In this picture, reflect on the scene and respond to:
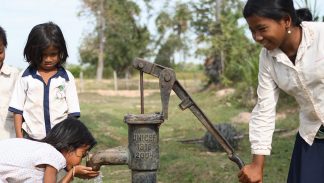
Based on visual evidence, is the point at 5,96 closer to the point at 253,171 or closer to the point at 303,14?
the point at 253,171

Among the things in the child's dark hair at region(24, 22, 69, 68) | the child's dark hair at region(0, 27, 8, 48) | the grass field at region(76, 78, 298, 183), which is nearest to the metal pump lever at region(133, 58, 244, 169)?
the child's dark hair at region(24, 22, 69, 68)

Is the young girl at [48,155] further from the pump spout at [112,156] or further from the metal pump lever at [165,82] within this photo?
the metal pump lever at [165,82]

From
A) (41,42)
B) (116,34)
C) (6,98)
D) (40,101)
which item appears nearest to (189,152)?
(6,98)

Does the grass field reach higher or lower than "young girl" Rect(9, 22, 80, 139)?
lower

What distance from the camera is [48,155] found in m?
2.42

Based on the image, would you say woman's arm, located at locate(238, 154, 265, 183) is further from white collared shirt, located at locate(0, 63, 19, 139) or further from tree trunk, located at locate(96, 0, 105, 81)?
tree trunk, located at locate(96, 0, 105, 81)

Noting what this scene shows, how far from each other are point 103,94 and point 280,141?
46.2 feet

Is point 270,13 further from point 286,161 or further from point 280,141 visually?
point 280,141

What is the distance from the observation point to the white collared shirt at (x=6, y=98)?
310 cm

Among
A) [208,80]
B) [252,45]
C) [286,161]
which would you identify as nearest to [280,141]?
[286,161]

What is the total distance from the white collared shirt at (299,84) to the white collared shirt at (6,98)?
5.14ft

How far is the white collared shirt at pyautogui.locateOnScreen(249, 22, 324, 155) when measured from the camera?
2.12 m

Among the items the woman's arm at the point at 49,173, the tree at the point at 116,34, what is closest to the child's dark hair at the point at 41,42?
the woman's arm at the point at 49,173

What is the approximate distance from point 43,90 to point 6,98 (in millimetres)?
357
